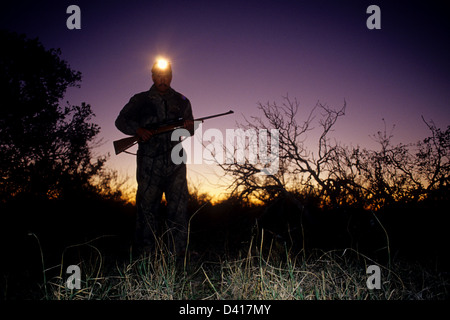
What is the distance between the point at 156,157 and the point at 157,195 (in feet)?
2.06

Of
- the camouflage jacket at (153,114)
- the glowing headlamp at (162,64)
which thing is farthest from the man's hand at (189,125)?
the glowing headlamp at (162,64)

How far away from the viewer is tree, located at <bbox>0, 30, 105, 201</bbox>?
28.3ft

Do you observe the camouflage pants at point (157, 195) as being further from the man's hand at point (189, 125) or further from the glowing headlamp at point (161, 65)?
the glowing headlamp at point (161, 65)

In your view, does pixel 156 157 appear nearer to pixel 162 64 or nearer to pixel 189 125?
pixel 189 125

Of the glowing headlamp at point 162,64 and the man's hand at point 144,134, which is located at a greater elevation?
the glowing headlamp at point 162,64

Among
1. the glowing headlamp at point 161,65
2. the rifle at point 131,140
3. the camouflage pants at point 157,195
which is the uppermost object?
the glowing headlamp at point 161,65

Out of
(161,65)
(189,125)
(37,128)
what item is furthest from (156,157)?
(37,128)

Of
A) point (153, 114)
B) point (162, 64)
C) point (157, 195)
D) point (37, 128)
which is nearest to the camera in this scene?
point (157, 195)

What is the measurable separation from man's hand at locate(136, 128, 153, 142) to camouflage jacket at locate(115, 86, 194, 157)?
149mm

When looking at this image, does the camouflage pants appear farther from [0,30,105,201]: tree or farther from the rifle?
[0,30,105,201]: tree

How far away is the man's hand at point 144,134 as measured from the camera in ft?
13.3

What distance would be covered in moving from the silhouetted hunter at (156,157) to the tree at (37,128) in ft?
22.7

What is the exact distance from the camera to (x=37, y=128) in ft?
30.6
